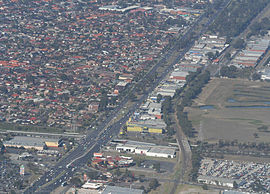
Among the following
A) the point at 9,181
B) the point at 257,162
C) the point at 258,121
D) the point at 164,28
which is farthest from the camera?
the point at 164,28

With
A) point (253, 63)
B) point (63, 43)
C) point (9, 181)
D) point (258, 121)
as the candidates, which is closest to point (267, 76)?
point (253, 63)

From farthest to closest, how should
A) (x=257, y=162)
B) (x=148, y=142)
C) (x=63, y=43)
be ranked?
(x=63, y=43)
(x=148, y=142)
(x=257, y=162)

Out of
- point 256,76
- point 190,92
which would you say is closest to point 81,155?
point 190,92

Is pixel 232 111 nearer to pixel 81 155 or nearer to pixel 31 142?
pixel 81 155

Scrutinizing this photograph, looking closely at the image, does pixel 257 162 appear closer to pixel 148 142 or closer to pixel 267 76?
pixel 148 142

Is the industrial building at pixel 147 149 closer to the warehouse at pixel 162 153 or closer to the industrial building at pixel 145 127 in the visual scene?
the warehouse at pixel 162 153

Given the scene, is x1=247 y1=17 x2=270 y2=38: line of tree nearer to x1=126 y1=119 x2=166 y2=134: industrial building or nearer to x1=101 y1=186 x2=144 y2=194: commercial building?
x1=126 y1=119 x2=166 y2=134: industrial building

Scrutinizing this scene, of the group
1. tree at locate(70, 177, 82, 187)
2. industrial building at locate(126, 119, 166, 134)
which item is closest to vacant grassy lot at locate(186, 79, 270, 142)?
industrial building at locate(126, 119, 166, 134)
